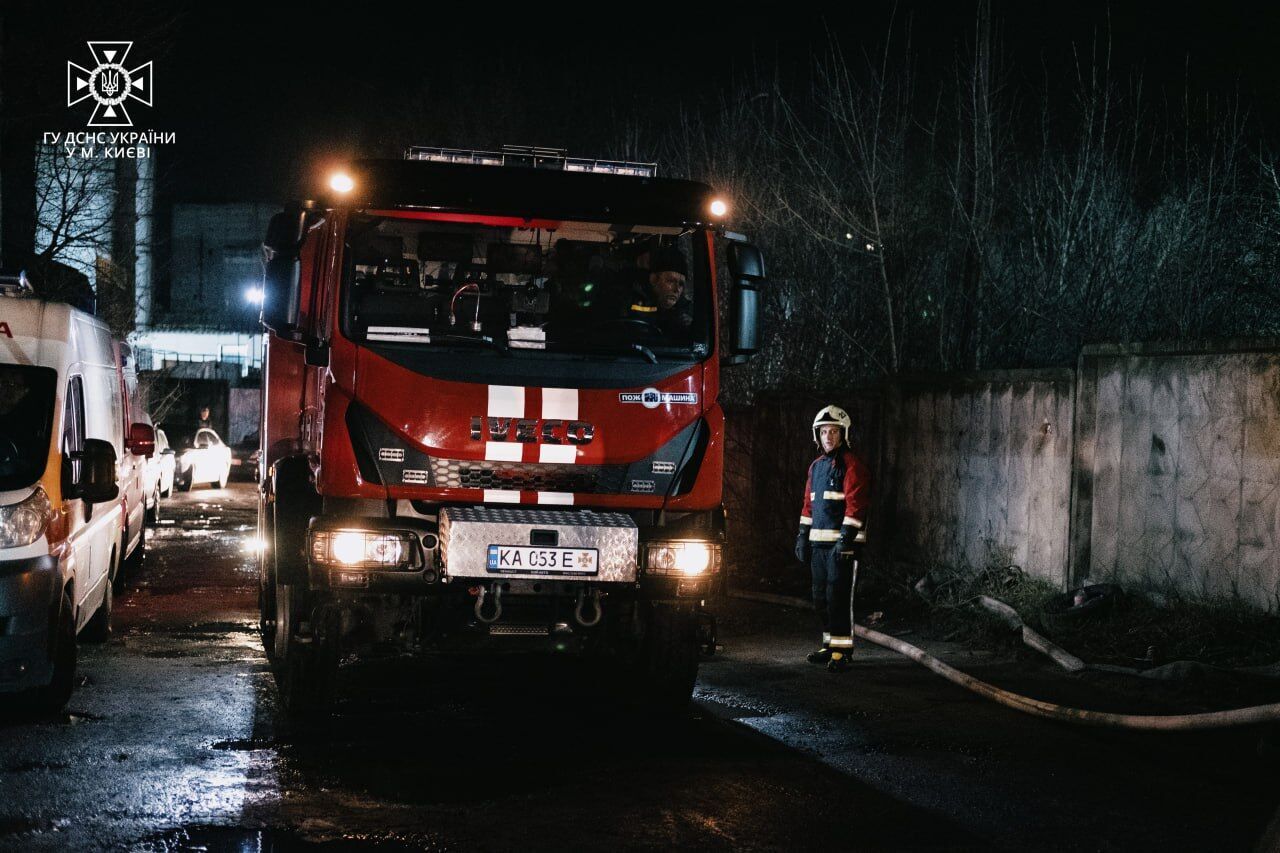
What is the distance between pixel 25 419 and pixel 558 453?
10.3 ft

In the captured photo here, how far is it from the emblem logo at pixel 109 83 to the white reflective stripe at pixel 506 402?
51.6 feet

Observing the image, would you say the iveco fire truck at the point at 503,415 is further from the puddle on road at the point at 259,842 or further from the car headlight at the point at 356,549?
the puddle on road at the point at 259,842

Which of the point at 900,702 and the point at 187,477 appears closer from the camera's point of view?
the point at 900,702

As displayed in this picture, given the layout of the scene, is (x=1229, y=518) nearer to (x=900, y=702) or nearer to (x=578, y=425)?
(x=900, y=702)

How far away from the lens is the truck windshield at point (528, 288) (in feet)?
23.0

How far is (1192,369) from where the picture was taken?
9203 millimetres

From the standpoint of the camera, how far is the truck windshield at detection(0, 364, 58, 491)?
733 cm

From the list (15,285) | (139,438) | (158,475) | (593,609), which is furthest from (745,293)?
(158,475)

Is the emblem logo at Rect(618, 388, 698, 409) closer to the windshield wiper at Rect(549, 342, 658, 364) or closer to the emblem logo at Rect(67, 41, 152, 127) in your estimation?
the windshield wiper at Rect(549, 342, 658, 364)

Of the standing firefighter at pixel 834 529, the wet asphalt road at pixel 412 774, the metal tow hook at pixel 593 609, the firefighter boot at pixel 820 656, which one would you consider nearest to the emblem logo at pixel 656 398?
the metal tow hook at pixel 593 609

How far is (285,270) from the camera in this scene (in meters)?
7.11

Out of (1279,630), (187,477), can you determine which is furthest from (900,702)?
(187,477)

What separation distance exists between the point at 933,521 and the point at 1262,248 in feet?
14.8

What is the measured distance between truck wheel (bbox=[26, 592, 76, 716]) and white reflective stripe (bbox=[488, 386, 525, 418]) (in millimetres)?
2624
